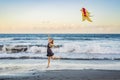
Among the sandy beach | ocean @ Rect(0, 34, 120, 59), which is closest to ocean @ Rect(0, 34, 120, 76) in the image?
ocean @ Rect(0, 34, 120, 59)

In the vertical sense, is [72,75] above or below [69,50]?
above

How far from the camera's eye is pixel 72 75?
28.0ft

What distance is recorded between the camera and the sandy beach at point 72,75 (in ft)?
26.4

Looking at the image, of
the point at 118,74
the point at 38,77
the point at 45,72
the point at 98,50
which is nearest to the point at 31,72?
the point at 45,72

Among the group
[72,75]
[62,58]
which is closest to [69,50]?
[62,58]

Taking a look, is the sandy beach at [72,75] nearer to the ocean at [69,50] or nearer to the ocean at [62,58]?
the ocean at [62,58]

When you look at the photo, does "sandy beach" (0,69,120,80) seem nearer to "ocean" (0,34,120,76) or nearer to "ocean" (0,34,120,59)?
"ocean" (0,34,120,76)

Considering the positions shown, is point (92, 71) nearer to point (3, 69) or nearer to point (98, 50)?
point (3, 69)

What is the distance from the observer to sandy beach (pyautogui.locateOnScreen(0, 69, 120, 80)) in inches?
317

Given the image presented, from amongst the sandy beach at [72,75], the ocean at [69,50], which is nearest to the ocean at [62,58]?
the ocean at [69,50]

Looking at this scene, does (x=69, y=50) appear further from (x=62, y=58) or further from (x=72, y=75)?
(x=72, y=75)

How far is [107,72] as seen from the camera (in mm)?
9086

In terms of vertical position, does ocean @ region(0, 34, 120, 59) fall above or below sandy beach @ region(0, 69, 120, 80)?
below

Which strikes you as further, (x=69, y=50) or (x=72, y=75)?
(x=69, y=50)
